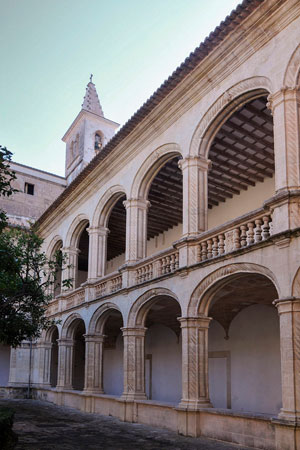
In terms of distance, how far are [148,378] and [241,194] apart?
26.7 feet

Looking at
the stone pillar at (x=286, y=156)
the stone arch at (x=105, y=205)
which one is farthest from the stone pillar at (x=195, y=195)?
the stone arch at (x=105, y=205)

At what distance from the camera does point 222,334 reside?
15.7m

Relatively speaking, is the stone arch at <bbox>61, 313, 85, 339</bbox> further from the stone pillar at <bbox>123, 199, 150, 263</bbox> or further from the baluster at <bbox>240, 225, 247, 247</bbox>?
the baluster at <bbox>240, 225, 247, 247</bbox>

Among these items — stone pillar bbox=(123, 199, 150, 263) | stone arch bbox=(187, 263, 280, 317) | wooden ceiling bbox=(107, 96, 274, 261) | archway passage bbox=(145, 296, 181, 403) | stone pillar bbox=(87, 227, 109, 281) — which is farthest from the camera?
stone pillar bbox=(87, 227, 109, 281)

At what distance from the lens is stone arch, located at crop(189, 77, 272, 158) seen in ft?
35.1

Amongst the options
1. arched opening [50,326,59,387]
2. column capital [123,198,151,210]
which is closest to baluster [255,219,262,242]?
column capital [123,198,151,210]

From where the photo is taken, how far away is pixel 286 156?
371 inches

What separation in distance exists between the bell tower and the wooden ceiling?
39.8ft

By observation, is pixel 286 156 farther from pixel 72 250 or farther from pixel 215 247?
pixel 72 250

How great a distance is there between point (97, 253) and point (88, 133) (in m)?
16.2

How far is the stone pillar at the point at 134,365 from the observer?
13.7 m

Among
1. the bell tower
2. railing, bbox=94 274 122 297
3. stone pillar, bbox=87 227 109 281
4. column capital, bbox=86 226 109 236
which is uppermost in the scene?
the bell tower

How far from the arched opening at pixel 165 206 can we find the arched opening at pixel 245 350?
14.6 feet

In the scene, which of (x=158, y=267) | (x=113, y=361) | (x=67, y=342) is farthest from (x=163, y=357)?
(x=158, y=267)
